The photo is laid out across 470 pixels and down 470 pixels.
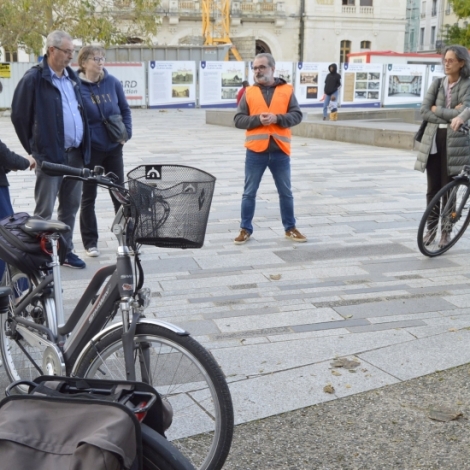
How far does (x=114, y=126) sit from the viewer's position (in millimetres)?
6672

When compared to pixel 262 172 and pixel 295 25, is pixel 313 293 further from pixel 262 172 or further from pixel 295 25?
pixel 295 25

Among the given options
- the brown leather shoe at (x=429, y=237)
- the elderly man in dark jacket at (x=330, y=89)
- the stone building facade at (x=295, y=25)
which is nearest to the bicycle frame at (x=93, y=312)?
the brown leather shoe at (x=429, y=237)

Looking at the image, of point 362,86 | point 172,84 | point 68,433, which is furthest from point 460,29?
point 68,433

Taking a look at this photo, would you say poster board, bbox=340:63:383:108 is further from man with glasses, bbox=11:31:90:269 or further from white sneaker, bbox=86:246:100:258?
man with glasses, bbox=11:31:90:269

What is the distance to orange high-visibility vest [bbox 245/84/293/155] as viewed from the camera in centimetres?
716

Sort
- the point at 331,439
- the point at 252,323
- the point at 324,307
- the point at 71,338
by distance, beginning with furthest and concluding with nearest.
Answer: the point at 324,307, the point at 252,323, the point at 331,439, the point at 71,338

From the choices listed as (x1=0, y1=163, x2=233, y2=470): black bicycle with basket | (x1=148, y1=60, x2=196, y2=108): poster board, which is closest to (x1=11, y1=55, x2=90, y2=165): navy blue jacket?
(x1=0, y1=163, x2=233, y2=470): black bicycle with basket

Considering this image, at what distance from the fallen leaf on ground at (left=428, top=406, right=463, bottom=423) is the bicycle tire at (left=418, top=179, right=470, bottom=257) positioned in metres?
3.14

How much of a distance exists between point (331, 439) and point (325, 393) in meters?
0.50

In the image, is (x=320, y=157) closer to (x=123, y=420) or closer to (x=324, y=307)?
(x=324, y=307)

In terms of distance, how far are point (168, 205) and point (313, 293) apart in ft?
10.3

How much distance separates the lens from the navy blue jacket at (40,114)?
19.1 feet

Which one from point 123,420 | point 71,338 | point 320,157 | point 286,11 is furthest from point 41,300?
point 286,11

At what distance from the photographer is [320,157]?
587 inches
